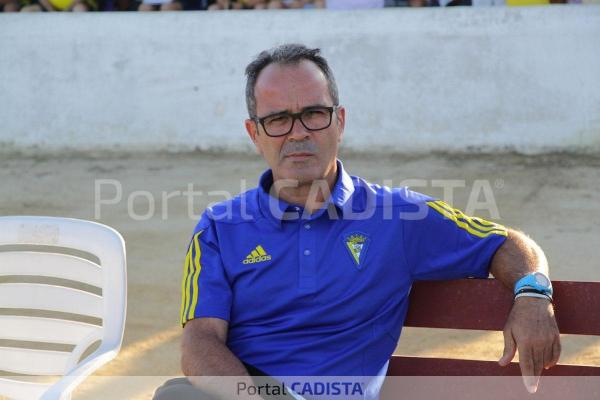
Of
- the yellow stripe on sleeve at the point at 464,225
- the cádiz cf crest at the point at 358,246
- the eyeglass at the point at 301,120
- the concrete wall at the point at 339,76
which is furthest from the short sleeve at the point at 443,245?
the concrete wall at the point at 339,76

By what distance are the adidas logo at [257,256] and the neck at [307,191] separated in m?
0.19

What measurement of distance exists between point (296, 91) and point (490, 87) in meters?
7.12

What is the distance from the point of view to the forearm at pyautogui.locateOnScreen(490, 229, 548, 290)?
2664 mm

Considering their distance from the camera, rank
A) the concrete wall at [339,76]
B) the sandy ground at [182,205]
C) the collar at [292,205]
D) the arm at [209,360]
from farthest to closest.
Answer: the concrete wall at [339,76]
the sandy ground at [182,205]
the collar at [292,205]
the arm at [209,360]

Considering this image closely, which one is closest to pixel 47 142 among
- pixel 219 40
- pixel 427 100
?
pixel 219 40

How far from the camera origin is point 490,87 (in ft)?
31.8

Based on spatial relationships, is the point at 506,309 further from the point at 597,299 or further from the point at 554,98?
the point at 554,98

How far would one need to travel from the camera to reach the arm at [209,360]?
2600mm

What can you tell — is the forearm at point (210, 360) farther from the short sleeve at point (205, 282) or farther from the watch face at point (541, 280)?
the watch face at point (541, 280)

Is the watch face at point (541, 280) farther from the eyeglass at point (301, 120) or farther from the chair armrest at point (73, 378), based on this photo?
the chair armrest at point (73, 378)

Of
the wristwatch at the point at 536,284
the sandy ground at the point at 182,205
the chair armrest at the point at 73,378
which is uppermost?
the wristwatch at the point at 536,284

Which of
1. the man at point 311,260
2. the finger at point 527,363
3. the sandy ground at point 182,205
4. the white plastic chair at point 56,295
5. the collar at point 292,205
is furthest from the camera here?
the sandy ground at point 182,205

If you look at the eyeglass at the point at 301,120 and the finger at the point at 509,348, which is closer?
the finger at the point at 509,348

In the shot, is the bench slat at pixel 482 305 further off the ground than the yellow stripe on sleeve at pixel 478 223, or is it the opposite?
the yellow stripe on sleeve at pixel 478 223
